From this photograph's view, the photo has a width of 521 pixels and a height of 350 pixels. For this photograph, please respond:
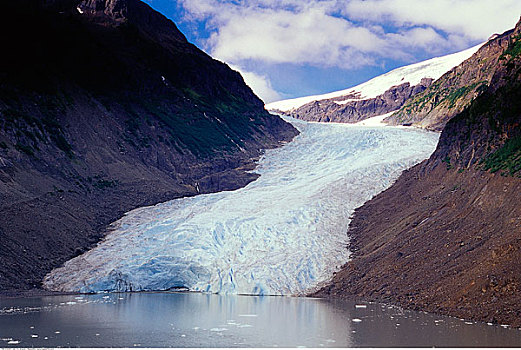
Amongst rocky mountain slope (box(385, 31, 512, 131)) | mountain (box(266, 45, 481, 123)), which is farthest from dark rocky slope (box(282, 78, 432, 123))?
rocky mountain slope (box(385, 31, 512, 131))

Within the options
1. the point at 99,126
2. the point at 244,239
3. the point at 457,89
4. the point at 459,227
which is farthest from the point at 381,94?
the point at 459,227

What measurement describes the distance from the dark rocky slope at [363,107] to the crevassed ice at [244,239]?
75828mm

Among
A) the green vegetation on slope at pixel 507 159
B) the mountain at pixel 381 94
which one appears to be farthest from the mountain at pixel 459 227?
the mountain at pixel 381 94

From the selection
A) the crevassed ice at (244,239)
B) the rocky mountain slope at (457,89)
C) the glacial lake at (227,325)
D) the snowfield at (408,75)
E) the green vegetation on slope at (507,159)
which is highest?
the snowfield at (408,75)

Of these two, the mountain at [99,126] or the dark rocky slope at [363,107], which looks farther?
the dark rocky slope at [363,107]

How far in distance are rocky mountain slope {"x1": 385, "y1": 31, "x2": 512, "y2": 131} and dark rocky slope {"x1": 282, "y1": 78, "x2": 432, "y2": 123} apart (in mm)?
38863

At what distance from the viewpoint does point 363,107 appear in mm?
120375

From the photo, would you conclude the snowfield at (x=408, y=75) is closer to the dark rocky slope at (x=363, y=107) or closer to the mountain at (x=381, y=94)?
the mountain at (x=381, y=94)

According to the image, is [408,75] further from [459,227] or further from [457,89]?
[459,227]

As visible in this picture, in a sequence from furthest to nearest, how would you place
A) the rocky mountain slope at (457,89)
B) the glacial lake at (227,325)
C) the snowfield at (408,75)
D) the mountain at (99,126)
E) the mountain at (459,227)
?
the snowfield at (408,75) → the rocky mountain slope at (457,89) → the mountain at (99,126) → the mountain at (459,227) → the glacial lake at (227,325)

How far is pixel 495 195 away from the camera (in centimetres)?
2117

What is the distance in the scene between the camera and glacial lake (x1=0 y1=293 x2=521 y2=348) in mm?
13742

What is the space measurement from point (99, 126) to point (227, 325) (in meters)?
27.2

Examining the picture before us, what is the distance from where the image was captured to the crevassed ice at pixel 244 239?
24.8 m
